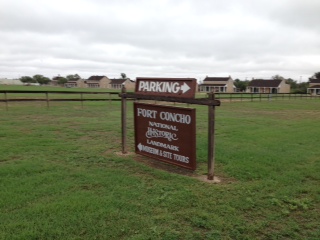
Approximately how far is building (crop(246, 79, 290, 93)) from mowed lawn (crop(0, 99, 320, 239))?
77010 millimetres

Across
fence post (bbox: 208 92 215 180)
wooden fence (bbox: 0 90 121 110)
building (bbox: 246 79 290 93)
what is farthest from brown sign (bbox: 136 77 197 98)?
building (bbox: 246 79 290 93)

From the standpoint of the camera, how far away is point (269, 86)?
79188 mm

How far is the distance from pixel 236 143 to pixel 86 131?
16.3 feet

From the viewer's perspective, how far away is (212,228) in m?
3.22

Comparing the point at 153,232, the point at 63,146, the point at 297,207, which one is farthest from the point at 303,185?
the point at 63,146

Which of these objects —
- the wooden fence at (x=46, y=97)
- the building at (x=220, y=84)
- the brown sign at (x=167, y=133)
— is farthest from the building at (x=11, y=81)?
the brown sign at (x=167, y=133)

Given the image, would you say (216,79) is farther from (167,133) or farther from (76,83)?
(167,133)

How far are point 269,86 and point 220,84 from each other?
13.8 m

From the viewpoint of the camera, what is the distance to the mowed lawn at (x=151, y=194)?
3164mm

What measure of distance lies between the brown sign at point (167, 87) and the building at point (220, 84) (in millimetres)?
75401

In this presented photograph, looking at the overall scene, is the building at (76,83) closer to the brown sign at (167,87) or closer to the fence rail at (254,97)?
the fence rail at (254,97)

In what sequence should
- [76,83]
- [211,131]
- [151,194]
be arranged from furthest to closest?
[76,83] → [211,131] → [151,194]

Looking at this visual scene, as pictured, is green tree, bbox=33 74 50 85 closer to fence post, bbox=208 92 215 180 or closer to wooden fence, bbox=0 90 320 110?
wooden fence, bbox=0 90 320 110

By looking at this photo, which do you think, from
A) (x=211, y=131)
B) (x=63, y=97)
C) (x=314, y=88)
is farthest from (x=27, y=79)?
(x=211, y=131)
